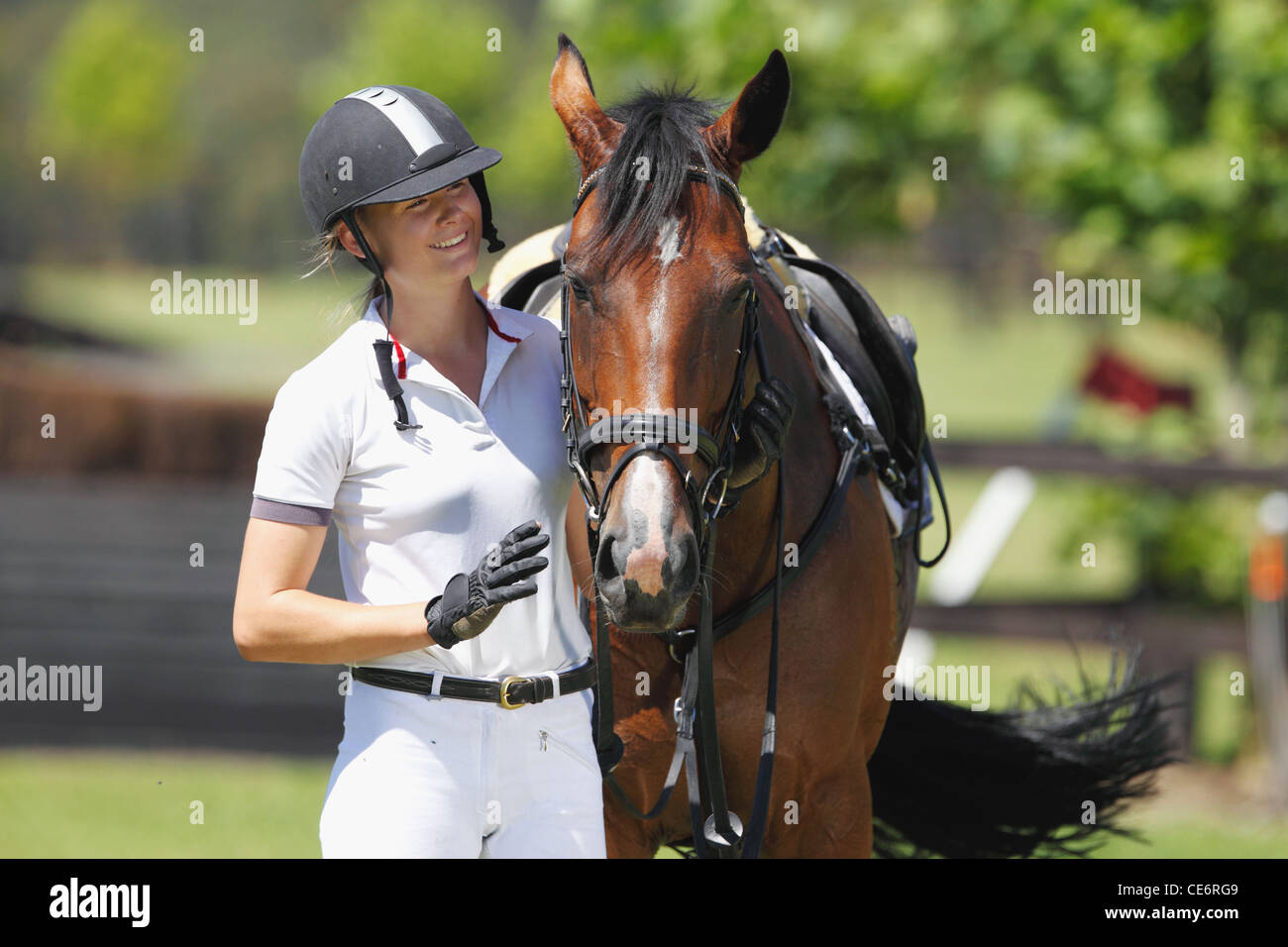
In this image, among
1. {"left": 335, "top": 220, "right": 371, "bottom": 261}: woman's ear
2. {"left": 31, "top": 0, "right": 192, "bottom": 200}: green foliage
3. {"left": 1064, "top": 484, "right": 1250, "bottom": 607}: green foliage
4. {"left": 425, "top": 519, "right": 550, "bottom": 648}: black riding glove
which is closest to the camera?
{"left": 425, "top": 519, "right": 550, "bottom": 648}: black riding glove

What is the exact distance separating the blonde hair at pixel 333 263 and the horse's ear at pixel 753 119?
729 mm

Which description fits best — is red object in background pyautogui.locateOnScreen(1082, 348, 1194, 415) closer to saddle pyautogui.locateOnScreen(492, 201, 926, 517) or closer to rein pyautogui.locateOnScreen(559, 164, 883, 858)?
saddle pyautogui.locateOnScreen(492, 201, 926, 517)

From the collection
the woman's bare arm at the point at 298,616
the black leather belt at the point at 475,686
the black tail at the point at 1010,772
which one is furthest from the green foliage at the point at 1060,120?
the woman's bare arm at the point at 298,616

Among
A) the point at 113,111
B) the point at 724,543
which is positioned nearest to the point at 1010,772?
the point at 724,543

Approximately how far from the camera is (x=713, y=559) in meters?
3.00

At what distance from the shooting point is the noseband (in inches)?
93.5

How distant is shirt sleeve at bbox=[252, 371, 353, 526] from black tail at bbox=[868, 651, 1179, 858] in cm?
256

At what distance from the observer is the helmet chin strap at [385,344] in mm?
2281

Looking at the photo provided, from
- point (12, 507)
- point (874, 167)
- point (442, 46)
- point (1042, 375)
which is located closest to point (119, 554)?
point (12, 507)

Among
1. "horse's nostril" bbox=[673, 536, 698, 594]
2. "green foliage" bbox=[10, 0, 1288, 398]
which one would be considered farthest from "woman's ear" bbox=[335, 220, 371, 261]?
"green foliage" bbox=[10, 0, 1288, 398]

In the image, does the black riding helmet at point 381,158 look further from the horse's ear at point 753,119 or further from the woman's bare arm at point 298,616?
the horse's ear at point 753,119

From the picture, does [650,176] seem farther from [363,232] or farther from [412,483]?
[412,483]

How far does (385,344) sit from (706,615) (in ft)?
3.10
